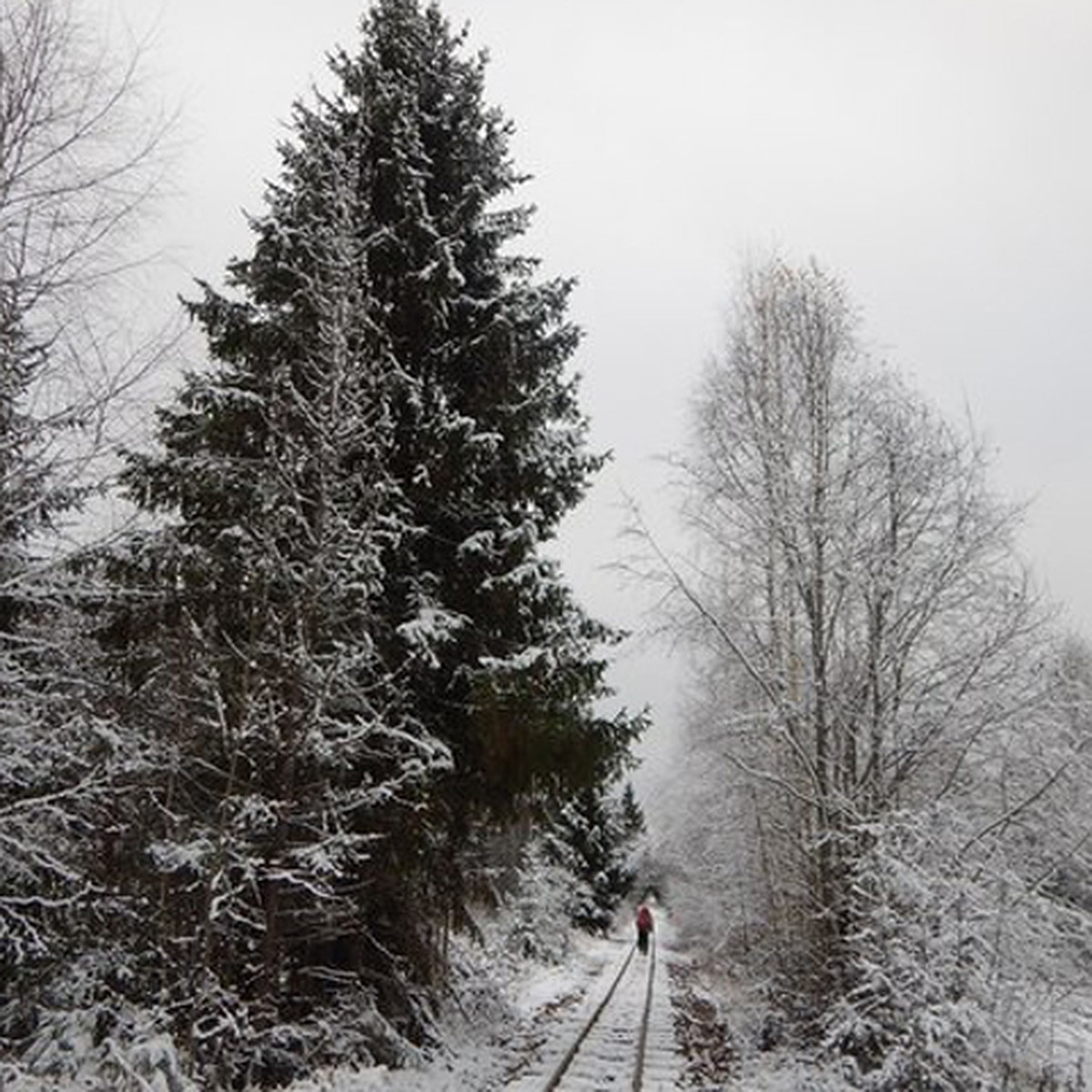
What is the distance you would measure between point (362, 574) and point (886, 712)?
6104mm

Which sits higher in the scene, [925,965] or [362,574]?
[362,574]

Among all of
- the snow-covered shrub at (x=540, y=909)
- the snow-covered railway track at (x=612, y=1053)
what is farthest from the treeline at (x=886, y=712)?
the snow-covered shrub at (x=540, y=909)

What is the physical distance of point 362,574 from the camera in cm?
1005

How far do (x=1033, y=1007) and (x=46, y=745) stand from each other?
8515 millimetres

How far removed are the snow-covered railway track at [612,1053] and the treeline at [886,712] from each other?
1975 millimetres

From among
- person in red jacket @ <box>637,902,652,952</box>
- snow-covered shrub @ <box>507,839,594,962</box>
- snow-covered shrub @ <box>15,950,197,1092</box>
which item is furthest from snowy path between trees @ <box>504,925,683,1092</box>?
person in red jacket @ <box>637,902,652,952</box>

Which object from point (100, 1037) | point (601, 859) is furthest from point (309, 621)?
point (601, 859)

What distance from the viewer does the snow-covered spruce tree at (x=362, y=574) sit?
850 cm

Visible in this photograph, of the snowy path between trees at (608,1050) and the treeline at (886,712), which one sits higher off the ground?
the treeline at (886,712)

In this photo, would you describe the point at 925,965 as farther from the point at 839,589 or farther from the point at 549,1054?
the point at 549,1054

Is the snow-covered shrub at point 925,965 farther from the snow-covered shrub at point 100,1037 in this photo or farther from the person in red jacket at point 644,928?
the person in red jacket at point 644,928

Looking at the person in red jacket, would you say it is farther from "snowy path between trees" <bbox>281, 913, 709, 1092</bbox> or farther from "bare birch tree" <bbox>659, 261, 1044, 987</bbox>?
"bare birch tree" <bbox>659, 261, 1044, 987</bbox>

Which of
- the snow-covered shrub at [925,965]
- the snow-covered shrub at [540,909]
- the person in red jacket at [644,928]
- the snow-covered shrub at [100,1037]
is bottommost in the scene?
the person in red jacket at [644,928]

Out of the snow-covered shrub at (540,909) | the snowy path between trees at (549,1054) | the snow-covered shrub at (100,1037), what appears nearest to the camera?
the snow-covered shrub at (100,1037)
